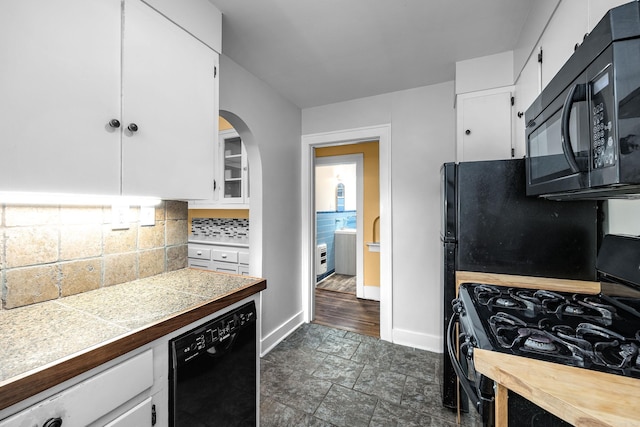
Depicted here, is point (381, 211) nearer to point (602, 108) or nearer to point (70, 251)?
point (602, 108)

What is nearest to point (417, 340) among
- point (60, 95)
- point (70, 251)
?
point (70, 251)

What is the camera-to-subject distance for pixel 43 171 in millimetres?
881

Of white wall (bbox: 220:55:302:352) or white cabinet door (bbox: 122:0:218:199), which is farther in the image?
white wall (bbox: 220:55:302:352)

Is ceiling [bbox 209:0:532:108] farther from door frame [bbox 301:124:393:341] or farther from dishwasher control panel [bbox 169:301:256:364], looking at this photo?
dishwasher control panel [bbox 169:301:256:364]

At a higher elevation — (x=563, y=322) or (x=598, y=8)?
(x=598, y=8)

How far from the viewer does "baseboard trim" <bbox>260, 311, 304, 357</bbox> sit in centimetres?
240

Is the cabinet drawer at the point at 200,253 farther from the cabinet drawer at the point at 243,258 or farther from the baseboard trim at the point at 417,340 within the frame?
the baseboard trim at the point at 417,340

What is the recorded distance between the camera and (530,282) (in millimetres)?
1328

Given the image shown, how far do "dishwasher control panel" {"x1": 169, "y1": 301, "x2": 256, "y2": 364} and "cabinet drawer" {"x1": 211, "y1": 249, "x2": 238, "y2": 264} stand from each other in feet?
6.47

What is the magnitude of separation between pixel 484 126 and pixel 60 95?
7.91 feet

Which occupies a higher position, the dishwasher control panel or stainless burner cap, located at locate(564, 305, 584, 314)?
stainless burner cap, located at locate(564, 305, 584, 314)

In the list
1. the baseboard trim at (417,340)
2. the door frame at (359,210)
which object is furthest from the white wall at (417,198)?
the door frame at (359,210)

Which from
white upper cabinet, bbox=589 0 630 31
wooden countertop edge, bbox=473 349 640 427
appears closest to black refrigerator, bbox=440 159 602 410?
white upper cabinet, bbox=589 0 630 31

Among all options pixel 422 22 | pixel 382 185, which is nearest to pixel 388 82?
pixel 422 22
